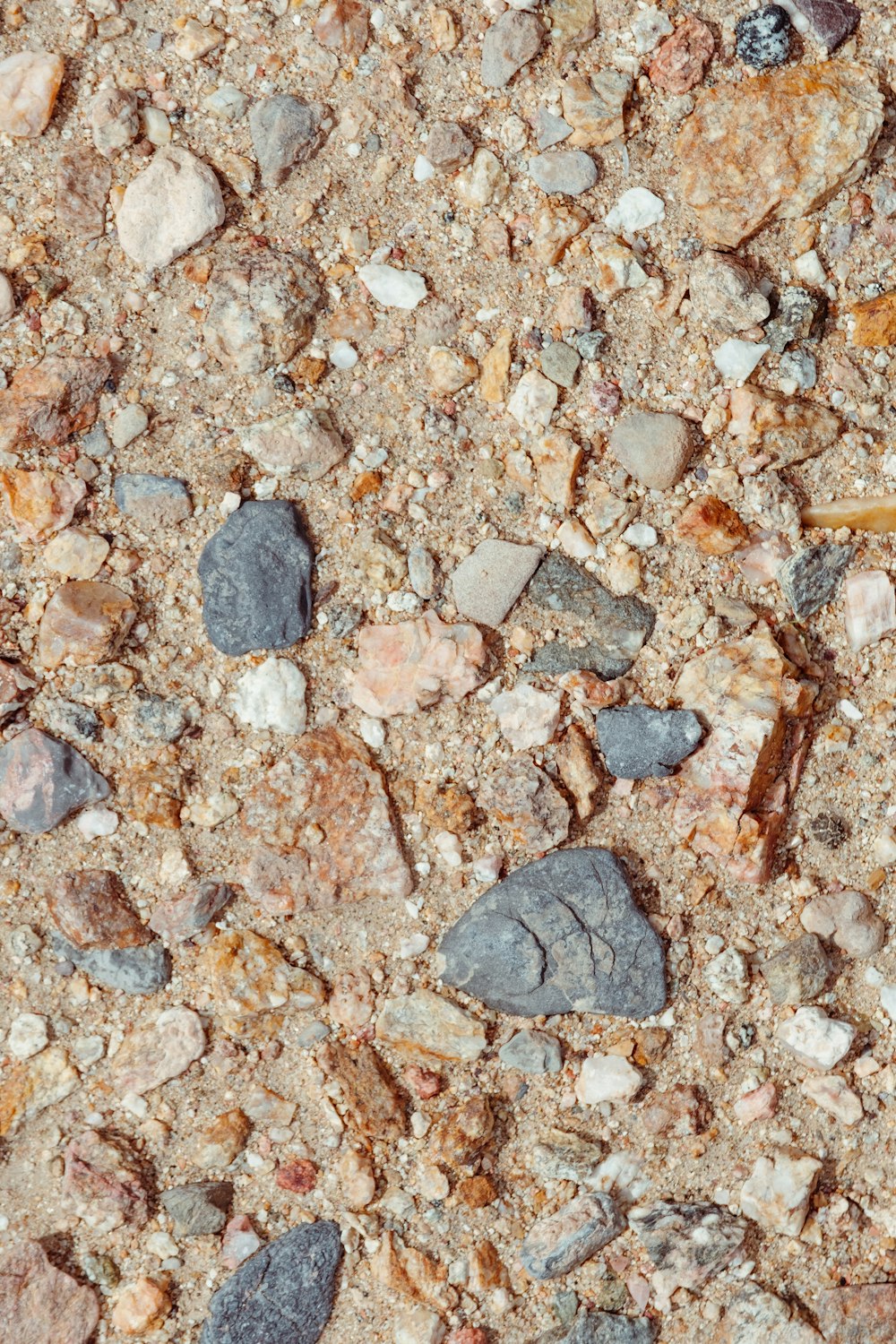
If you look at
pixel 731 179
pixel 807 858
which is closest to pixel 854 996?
pixel 807 858

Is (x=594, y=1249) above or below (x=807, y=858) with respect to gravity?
below

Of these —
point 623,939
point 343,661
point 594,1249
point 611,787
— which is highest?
point 343,661

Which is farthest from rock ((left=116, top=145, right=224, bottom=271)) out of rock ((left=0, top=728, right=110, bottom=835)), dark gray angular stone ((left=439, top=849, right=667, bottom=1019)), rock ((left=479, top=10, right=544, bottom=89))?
dark gray angular stone ((left=439, top=849, right=667, bottom=1019))

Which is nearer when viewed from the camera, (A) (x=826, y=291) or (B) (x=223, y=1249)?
(B) (x=223, y=1249)

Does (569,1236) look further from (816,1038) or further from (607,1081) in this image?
(816,1038)

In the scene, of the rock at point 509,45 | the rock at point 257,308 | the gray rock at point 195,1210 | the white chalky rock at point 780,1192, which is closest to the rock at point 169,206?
the rock at point 257,308

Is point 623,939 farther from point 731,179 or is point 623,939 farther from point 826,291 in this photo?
point 731,179
